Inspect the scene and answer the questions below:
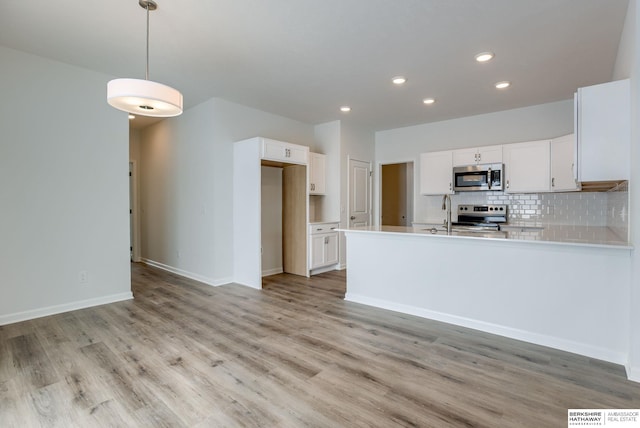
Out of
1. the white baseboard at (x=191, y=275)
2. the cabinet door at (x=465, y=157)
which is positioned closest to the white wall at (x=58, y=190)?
the white baseboard at (x=191, y=275)

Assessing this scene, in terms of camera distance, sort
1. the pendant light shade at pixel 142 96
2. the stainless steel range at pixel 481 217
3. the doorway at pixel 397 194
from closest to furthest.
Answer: the pendant light shade at pixel 142 96, the stainless steel range at pixel 481 217, the doorway at pixel 397 194

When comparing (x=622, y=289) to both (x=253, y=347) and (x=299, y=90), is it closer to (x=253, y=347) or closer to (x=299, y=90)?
(x=253, y=347)

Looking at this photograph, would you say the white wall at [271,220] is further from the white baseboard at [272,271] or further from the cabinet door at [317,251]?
the cabinet door at [317,251]

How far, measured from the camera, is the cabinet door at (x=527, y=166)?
466 cm

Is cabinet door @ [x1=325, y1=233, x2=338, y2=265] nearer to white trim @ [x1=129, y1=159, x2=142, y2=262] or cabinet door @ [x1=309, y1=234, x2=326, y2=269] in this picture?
cabinet door @ [x1=309, y1=234, x2=326, y2=269]

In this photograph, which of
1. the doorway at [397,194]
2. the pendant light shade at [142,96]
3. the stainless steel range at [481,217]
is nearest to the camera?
the pendant light shade at [142,96]

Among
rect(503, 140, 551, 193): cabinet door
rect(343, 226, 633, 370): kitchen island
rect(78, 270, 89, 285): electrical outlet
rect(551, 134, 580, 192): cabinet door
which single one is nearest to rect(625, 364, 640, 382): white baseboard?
rect(343, 226, 633, 370): kitchen island

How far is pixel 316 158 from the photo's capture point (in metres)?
5.86

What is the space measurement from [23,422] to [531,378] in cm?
313

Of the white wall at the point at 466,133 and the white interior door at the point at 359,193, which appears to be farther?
the white interior door at the point at 359,193

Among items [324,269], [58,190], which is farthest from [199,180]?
[324,269]

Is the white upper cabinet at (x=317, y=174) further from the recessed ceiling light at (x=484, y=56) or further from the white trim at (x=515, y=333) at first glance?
the recessed ceiling light at (x=484, y=56)

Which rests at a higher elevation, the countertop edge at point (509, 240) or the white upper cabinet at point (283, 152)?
the white upper cabinet at point (283, 152)

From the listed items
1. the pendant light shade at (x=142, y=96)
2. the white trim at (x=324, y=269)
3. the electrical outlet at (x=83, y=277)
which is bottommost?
the white trim at (x=324, y=269)
